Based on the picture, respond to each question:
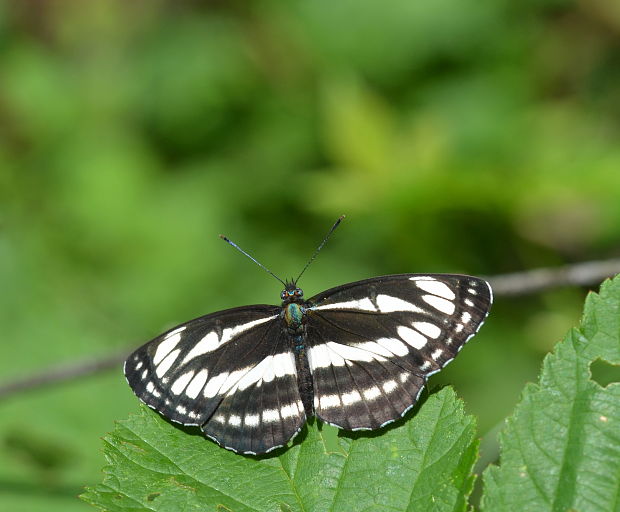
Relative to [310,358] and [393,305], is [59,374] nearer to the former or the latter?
[310,358]

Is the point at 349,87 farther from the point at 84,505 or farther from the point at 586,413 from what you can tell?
the point at 586,413

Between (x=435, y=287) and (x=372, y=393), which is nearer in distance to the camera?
(x=372, y=393)

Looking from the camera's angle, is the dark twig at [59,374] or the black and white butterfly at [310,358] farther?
the dark twig at [59,374]

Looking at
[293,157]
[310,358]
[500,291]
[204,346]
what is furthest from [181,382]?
[293,157]

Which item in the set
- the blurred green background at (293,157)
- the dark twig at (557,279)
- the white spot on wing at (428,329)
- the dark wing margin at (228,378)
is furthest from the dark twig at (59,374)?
the dark twig at (557,279)

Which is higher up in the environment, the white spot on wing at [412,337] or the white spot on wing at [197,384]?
the white spot on wing at [412,337]

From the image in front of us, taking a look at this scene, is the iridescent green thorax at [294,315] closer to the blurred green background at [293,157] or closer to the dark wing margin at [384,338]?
the dark wing margin at [384,338]

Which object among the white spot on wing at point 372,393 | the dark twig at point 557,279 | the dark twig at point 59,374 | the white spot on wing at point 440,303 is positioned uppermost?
the dark twig at point 557,279

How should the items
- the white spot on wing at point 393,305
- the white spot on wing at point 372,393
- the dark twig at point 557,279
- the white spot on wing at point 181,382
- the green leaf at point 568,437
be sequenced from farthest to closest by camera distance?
the dark twig at point 557,279 → the white spot on wing at point 393,305 → the white spot on wing at point 181,382 → the white spot on wing at point 372,393 → the green leaf at point 568,437
